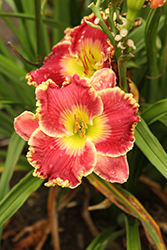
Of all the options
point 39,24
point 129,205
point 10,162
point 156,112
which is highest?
point 39,24

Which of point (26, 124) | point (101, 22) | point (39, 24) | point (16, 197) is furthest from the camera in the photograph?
point (39, 24)

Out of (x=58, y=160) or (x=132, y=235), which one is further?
(x=132, y=235)

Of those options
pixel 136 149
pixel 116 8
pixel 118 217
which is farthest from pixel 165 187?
pixel 116 8

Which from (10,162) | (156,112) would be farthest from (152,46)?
(10,162)

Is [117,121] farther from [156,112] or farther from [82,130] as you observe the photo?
[156,112]

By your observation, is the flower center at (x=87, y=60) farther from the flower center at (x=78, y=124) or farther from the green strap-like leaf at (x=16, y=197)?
the green strap-like leaf at (x=16, y=197)

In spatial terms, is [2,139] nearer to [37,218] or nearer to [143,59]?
[37,218]

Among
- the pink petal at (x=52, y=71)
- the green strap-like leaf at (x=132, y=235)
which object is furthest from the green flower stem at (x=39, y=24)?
the green strap-like leaf at (x=132, y=235)

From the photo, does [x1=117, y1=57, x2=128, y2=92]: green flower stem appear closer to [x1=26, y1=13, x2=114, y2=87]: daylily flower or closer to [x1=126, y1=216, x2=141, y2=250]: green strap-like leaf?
[x1=26, y1=13, x2=114, y2=87]: daylily flower
